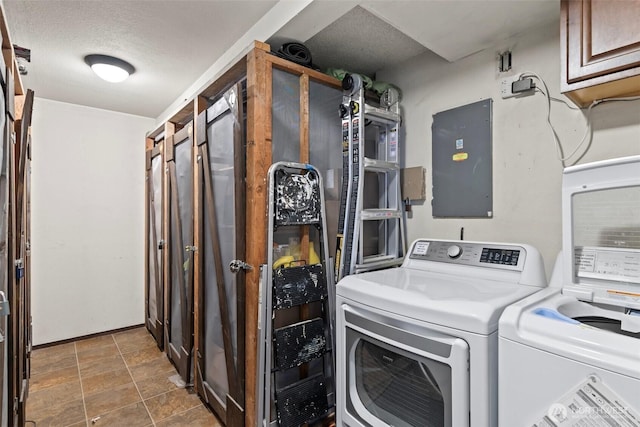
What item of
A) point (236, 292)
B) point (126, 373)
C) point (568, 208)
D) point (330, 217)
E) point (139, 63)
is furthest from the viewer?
point (126, 373)

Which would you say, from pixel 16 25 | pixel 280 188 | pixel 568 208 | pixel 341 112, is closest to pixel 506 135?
pixel 568 208

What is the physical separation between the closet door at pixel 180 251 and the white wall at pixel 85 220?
3.73ft

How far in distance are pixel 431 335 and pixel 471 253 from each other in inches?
27.0

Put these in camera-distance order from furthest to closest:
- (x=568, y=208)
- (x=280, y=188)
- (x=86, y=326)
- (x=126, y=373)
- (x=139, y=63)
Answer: (x=86, y=326), (x=126, y=373), (x=139, y=63), (x=280, y=188), (x=568, y=208)

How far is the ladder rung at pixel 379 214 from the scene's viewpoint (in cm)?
197

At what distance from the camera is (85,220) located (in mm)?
3596

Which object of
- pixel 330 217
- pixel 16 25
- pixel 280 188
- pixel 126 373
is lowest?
pixel 126 373

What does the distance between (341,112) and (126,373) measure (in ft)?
9.20

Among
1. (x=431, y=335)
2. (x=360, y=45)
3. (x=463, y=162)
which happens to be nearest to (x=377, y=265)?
(x=463, y=162)

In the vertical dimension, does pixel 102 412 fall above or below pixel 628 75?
below

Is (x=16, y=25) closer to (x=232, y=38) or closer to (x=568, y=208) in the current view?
(x=232, y=38)

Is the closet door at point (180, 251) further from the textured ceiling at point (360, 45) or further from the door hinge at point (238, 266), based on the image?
the textured ceiling at point (360, 45)

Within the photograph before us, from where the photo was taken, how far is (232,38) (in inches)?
84.0

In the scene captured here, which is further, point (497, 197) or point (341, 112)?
point (341, 112)
